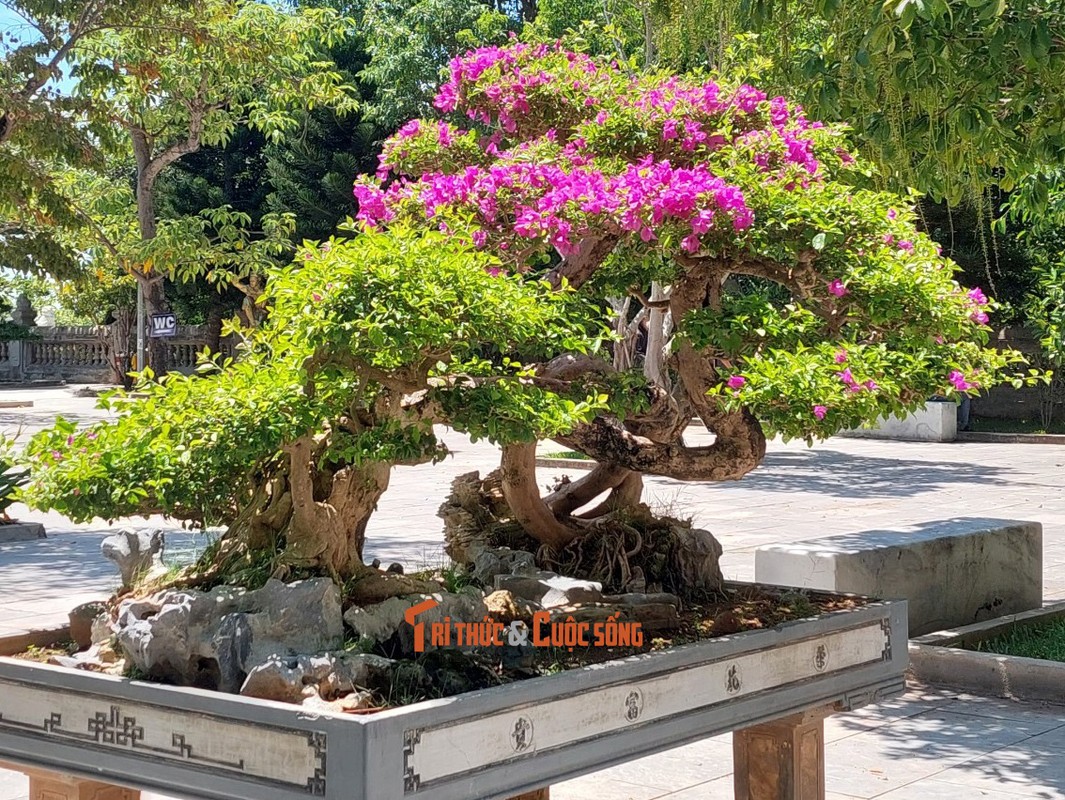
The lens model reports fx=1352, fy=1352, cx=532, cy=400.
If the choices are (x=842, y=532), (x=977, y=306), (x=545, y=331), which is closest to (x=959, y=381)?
(x=977, y=306)

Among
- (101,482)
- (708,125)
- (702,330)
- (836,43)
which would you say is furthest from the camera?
(836,43)

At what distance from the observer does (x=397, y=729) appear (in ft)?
10.0

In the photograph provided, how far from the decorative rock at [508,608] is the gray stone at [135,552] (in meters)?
1.09

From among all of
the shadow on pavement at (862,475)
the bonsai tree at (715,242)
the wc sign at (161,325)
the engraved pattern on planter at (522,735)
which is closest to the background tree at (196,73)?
the wc sign at (161,325)

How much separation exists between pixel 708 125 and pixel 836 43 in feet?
5.95

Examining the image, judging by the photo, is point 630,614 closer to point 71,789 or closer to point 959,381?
point 959,381

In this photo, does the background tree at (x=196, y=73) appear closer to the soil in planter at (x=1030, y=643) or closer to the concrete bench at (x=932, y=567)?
the concrete bench at (x=932, y=567)

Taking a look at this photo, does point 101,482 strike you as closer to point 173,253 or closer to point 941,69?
point 941,69

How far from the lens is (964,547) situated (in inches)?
302

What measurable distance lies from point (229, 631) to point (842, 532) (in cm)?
947

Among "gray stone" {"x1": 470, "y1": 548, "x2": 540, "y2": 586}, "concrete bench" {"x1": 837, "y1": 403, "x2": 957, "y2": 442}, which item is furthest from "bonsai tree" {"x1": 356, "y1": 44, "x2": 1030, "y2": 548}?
"concrete bench" {"x1": 837, "y1": 403, "x2": 957, "y2": 442}

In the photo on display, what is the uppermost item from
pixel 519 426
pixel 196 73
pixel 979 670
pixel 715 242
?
pixel 196 73

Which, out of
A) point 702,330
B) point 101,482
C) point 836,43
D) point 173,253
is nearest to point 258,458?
point 101,482

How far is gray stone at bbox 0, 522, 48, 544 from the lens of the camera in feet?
39.7
